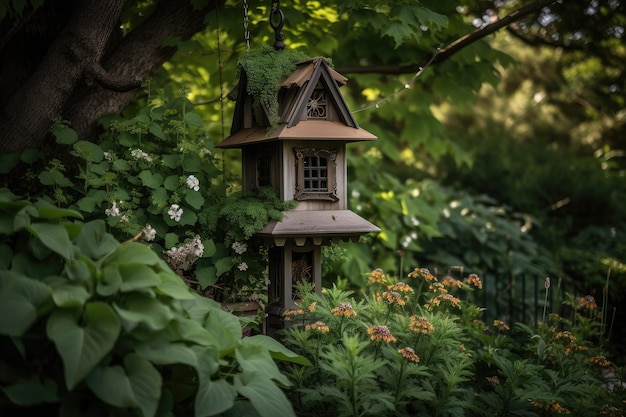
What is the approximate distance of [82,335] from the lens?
242cm

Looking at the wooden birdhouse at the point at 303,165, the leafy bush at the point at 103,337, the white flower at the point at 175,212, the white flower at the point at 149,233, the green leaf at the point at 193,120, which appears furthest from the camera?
the green leaf at the point at 193,120

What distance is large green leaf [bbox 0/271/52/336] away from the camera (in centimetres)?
241

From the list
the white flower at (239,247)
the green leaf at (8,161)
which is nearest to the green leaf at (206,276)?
the white flower at (239,247)

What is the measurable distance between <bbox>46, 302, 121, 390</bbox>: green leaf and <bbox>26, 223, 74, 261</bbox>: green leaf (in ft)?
0.98

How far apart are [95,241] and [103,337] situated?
702mm

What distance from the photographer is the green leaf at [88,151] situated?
3.93 meters

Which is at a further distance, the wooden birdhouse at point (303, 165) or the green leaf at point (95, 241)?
the wooden birdhouse at point (303, 165)

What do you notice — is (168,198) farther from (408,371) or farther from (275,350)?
(408,371)

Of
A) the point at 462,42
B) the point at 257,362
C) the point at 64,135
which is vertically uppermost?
the point at 462,42

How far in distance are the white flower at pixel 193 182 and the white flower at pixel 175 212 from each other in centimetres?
17

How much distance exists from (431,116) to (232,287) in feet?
10.8

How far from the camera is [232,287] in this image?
13.8 feet

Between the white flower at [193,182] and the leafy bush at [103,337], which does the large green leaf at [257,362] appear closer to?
the leafy bush at [103,337]

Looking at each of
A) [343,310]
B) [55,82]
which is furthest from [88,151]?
[343,310]
